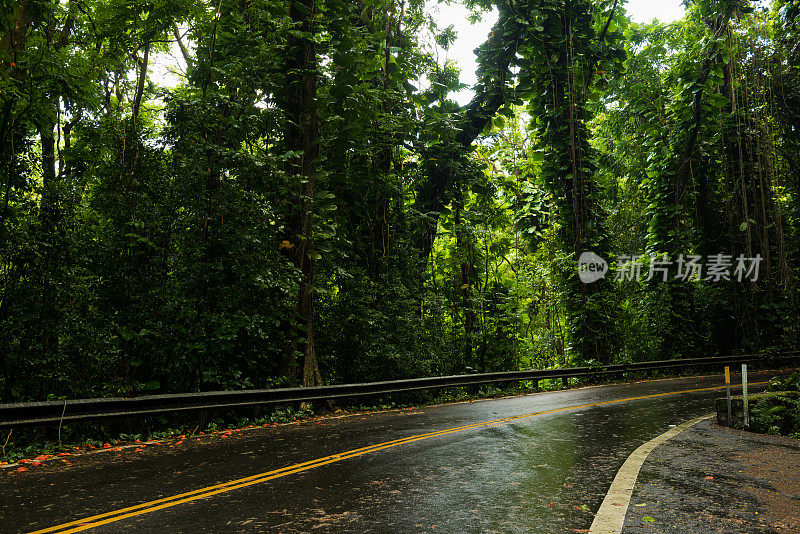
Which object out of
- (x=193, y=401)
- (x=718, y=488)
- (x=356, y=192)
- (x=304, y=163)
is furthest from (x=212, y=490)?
(x=356, y=192)

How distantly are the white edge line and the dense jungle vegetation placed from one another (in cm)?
705

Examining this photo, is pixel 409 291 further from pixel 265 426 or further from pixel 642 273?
pixel 642 273

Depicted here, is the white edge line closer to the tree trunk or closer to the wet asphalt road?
the wet asphalt road

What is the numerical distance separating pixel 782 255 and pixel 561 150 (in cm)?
904

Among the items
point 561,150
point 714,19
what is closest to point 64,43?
Answer: point 561,150

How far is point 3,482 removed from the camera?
19.2 feet

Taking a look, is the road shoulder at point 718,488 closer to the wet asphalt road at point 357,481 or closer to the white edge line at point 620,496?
the white edge line at point 620,496

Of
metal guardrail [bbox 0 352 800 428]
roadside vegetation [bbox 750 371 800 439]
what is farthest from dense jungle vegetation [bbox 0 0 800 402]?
roadside vegetation [bbox 750 371 800 439]

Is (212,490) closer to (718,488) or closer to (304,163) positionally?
(718,488)

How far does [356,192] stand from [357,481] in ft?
36.9

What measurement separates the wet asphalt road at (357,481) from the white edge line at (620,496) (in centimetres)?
11

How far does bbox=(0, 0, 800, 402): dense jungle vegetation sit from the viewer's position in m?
9.55

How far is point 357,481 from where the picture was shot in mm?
5898

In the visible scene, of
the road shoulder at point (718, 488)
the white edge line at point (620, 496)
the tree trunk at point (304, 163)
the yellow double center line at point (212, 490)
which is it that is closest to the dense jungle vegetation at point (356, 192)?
the tree trunk at point (304, 163)
